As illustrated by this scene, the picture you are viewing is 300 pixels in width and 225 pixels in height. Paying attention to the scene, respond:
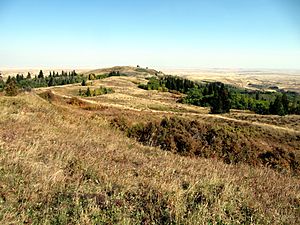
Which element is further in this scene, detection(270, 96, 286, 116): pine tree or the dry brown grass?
detection(270, 96, 286, 116): pine tree

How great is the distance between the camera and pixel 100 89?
3804 inches

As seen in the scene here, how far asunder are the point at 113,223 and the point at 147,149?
667cm

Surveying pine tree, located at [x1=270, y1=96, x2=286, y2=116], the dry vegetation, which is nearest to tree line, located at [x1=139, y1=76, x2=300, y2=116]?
pine tree, located at [x1=270, y1=96, x2=286, y2=116]

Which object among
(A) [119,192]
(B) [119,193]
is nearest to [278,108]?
(A) [119,192]

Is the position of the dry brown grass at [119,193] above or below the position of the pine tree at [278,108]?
above

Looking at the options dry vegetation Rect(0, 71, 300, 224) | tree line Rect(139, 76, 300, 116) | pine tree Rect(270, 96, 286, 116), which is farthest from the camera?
pine tree Rect(270, 96, 286, 116)

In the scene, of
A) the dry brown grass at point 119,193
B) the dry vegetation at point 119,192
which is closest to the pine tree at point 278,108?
the dry vegetation at point 119,192

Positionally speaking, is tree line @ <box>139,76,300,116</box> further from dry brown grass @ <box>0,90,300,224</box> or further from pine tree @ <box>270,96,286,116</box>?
dry brown grass @ <box>0,90,300,224</box>

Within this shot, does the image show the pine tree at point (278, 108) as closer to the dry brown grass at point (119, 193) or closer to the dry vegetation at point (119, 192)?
the dry vegetation at point (119, 192)

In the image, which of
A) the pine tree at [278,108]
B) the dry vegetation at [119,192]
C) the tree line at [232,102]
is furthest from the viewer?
the pine tree at [278,108]

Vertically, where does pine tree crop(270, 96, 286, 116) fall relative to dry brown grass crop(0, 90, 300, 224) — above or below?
below

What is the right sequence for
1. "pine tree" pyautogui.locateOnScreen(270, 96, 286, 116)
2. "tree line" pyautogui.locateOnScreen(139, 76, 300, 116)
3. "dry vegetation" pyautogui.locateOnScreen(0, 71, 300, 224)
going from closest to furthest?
"dry vegetation" pyautogui.locateOnScreen(0, 71, 300, 224) → "tree line" pyautogui.locateOnScreen(139, 76, 300, 116) → "pine tree" pyautogui.locateOnScreen(270, 96, 286, 116)

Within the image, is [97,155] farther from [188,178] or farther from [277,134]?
[277,134]

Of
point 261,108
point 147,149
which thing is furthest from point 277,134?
point 261,108
